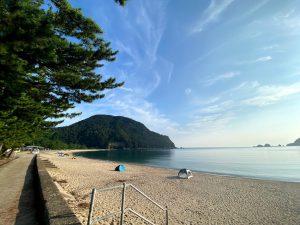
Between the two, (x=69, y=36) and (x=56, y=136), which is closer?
(x=69, y=36)

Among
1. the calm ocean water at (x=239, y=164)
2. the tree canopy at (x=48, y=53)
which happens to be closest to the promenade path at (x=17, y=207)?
the tree canopy at (x=48, y=53)

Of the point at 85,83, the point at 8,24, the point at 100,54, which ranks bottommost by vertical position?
the point at 8,24

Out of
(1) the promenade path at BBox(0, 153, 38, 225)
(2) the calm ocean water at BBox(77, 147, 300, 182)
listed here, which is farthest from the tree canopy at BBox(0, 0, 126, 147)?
(2) the calm ocean water at BBox(77, 147, 300, 182)

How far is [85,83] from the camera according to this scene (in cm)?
745

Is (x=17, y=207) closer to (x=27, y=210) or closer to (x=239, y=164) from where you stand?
(x=27, y=210)

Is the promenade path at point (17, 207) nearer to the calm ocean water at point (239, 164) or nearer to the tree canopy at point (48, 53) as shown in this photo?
the tree canopy at point (48, 53)

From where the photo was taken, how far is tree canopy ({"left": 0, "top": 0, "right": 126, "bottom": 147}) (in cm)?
340

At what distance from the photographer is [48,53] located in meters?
4.48

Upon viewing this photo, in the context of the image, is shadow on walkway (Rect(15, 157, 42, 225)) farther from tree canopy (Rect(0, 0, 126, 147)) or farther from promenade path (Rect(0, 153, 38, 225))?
tree canopy (Rect(0, 0, 126, 147))

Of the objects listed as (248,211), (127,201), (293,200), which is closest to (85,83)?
(127,201)

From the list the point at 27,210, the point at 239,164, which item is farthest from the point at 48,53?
the point at 239,164

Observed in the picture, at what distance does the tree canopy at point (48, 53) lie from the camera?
3.40 metres

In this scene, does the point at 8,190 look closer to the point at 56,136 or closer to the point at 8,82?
the point at 8,82

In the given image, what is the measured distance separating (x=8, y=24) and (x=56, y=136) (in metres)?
184
